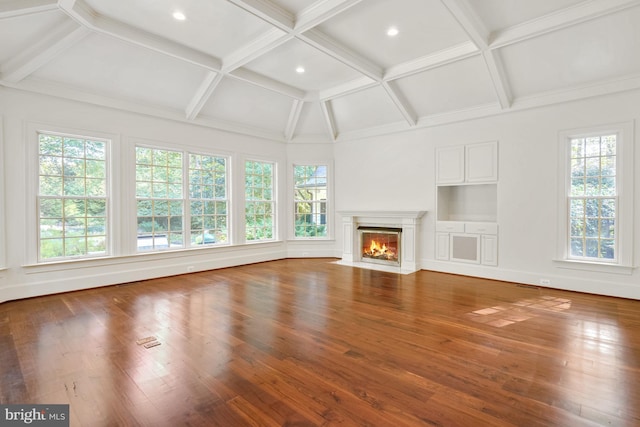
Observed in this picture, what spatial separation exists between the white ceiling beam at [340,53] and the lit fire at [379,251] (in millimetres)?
3448

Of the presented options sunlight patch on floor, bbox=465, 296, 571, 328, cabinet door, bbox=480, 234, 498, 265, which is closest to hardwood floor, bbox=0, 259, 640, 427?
sunlight patch on floor, bbox=465, 296, 571, 328

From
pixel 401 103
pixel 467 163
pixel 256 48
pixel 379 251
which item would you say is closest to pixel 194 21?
pixel 256 48

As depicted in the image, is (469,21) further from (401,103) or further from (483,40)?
(401,103)

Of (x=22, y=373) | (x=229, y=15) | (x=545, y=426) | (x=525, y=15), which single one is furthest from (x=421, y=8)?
(x=22, y=373)

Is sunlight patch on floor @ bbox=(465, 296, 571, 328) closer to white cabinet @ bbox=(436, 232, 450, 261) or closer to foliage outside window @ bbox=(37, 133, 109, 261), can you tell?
white cabinet @ bbox=(436, 232, 450, 261)

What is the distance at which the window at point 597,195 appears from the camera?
436 centimetres

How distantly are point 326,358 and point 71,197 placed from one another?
4677 millimetres

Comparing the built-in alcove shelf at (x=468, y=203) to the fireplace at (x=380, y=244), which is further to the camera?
the fireplace at (x=380, y=244)

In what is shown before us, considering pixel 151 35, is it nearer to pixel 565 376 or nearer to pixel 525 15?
pixel 525 15

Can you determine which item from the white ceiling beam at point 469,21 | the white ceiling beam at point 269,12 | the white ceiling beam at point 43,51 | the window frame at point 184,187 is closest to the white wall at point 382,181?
the window frame at point 184,187

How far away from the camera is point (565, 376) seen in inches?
90.3

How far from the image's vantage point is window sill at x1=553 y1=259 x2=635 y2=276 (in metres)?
4.32

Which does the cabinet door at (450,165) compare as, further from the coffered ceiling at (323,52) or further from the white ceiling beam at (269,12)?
the white ceiling beam at (269,12)

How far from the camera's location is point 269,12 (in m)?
3.57
